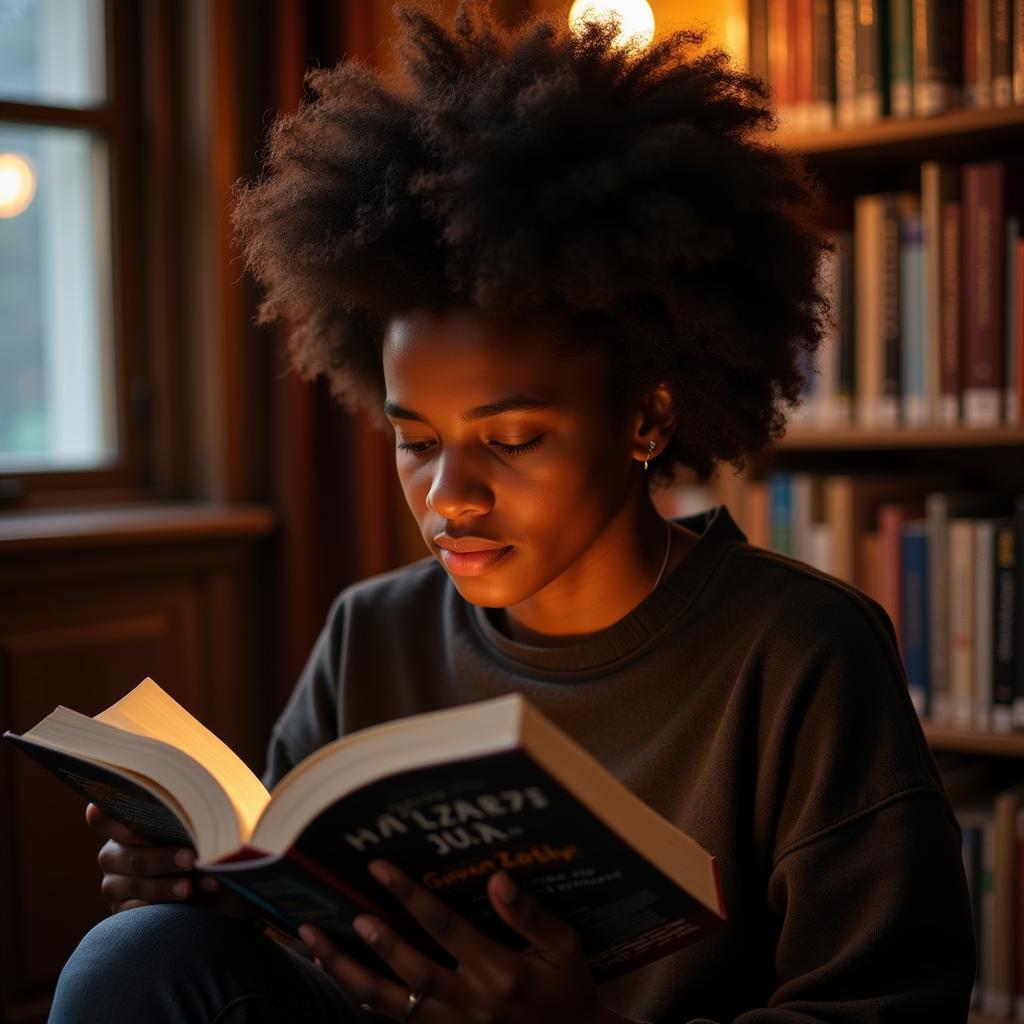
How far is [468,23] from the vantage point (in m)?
1.18

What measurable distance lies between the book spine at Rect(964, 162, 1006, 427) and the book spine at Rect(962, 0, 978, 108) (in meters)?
0.10

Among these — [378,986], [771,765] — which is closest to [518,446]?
[771,765]

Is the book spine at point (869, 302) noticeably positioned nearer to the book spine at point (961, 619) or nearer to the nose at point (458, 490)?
the book spine at point (961, 619)

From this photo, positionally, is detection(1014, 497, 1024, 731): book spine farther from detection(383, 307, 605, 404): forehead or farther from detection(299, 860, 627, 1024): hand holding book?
detection(299, 860, 627, 1024): hand holding book

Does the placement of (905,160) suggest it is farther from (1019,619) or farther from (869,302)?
(1019,619)

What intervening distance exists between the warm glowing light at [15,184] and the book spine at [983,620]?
160 centimetres

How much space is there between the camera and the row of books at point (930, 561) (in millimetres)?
1821

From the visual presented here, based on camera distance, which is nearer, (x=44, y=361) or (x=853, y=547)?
(x=853, y=547)

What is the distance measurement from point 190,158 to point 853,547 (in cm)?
129

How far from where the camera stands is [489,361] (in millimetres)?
1057

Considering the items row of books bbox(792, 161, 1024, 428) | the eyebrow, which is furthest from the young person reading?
row of books bbox(792, 161, 1024, 428)

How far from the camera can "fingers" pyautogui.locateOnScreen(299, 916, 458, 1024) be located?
0.83 m

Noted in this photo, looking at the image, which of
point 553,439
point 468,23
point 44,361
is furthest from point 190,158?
point 553,439

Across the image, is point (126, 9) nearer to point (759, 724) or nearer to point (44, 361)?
point (44, 361)
